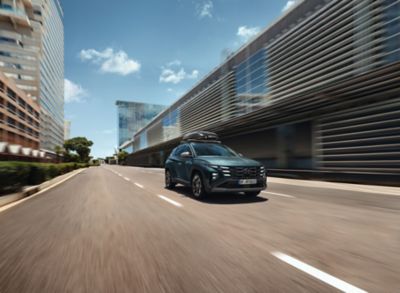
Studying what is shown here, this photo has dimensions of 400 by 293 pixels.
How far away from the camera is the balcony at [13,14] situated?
83625mm

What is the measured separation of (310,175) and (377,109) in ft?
14.8

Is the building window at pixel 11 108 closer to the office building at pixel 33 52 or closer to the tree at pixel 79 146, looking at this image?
the office building at pixel 33 52

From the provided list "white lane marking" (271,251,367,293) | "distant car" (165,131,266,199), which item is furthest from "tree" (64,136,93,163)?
"white lane marking" (271,251,367,293)

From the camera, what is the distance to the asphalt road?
2.27 meters

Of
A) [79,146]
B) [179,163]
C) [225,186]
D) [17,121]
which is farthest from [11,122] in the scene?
[225,186]

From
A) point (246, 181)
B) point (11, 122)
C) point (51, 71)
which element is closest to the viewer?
point (246, 181)

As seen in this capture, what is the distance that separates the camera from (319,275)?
2363 millimetres

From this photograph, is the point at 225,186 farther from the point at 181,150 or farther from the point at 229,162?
the point at 181,150

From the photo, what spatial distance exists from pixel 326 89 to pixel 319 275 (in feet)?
38.5

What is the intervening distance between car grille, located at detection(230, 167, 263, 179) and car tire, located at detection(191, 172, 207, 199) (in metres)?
0.96

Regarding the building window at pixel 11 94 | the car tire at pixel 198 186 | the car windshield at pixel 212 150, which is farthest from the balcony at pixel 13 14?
the car tire at pixel 198 186

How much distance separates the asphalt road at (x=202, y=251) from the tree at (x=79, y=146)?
10776 cm

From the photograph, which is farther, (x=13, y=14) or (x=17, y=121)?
(x=13, y=14)

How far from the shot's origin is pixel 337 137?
45.1 feet
